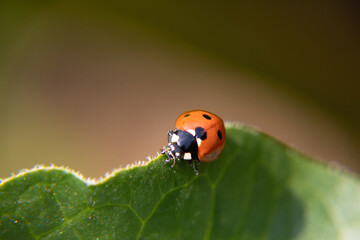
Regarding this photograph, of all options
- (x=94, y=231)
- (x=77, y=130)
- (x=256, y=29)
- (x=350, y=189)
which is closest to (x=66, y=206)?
(x=94, y=231)

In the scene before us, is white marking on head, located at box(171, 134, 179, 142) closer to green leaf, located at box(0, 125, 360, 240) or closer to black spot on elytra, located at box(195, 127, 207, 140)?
black spot on elytra, located at box(195, 127, 207, 140)

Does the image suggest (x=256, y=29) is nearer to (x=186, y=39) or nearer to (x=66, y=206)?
(x=186, y=39)

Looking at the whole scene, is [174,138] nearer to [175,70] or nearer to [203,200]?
[203,200]

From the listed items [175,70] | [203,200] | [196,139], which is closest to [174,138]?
[196,139]

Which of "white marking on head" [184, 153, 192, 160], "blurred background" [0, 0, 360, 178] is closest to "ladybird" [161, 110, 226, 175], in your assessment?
"white marking on head" [184, 153, 192, 160]

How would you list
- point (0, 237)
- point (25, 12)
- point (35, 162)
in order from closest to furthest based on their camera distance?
1. point (0, 237)
2. point (35, 162)
3. point (25, 12)

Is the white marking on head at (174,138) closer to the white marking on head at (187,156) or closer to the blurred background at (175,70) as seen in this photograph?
the white marking on head at (187,156)

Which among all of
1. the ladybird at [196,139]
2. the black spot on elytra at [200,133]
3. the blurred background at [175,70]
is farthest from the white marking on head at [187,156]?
the blurred background at [175,70]
